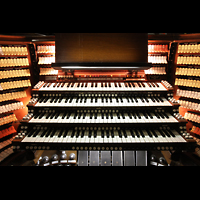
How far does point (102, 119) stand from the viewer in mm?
3385

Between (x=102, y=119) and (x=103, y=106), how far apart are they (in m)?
0.34

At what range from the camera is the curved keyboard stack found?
10.2 feet

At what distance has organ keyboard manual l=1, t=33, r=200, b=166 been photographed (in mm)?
3150

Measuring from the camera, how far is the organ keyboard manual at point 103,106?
3150 mm

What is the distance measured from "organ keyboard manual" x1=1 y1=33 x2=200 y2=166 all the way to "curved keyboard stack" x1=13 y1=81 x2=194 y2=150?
2cm

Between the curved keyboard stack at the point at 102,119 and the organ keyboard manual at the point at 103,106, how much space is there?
0.02 metres

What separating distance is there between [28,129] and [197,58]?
17.1 ft

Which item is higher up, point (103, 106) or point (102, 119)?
point (103, 106)

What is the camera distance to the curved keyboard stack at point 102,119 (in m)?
3.11
